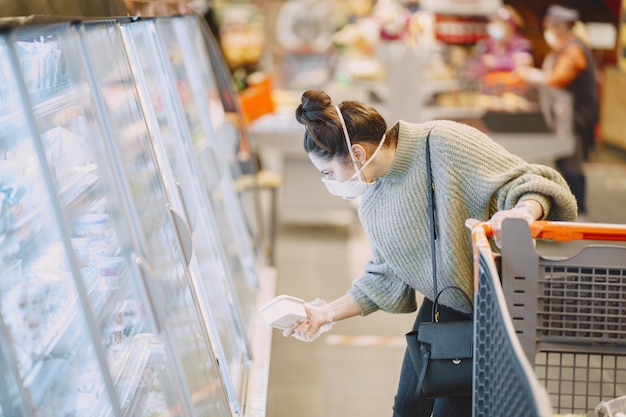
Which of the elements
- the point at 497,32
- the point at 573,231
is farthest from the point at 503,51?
the point at 573,231

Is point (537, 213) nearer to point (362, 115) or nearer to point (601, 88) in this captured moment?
point (362, 115)

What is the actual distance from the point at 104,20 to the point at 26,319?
42.9 inches

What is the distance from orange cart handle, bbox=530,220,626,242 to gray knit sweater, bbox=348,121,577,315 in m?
0.20

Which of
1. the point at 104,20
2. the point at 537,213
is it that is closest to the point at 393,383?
the point at 537,213

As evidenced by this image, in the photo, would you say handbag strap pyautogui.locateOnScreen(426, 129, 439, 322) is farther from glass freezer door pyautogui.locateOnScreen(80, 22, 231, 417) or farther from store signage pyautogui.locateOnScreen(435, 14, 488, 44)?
store signage pyautogui.locateOnScreen(435, 14, 488, 44)

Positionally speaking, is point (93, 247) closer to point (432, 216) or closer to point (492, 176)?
point (432, 216)

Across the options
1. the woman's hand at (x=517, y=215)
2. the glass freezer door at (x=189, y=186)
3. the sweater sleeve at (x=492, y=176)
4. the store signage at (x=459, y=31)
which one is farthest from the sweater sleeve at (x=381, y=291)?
the store signage at (x=459, y=31)

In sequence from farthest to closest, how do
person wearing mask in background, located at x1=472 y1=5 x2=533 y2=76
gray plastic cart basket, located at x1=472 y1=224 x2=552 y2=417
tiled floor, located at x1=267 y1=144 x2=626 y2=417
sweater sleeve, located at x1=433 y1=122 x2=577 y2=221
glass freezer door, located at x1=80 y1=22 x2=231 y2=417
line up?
person wearing mask in background, located at x1=472 y1=5 x2=533 y2=76
tiled floor, located at x1=267 y1=144 x2=626 y2=417
sweater sleeve, located at x1=433 y1=122 x2=577 y2=221
glass freezer door, located at x1=80 y1=22 x2=231 y2=417
gray plastic cart basket, located at x1=472 y1=224 x2=552 y2=417

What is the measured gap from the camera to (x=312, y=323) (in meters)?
2.96

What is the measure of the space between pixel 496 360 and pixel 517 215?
1.84 feet

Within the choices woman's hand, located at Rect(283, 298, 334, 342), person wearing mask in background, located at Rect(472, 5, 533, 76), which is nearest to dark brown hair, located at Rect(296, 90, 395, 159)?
woman's hand, located at Rect(283, 298, 334, 342)

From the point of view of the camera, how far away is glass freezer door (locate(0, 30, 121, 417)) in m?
1.95

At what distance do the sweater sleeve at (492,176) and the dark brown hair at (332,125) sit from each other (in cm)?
21

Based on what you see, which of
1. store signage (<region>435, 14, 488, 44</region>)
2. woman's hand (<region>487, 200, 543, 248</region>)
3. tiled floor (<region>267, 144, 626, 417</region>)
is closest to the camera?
woman's hand (<region>487, 200, 543, 248</region>)
